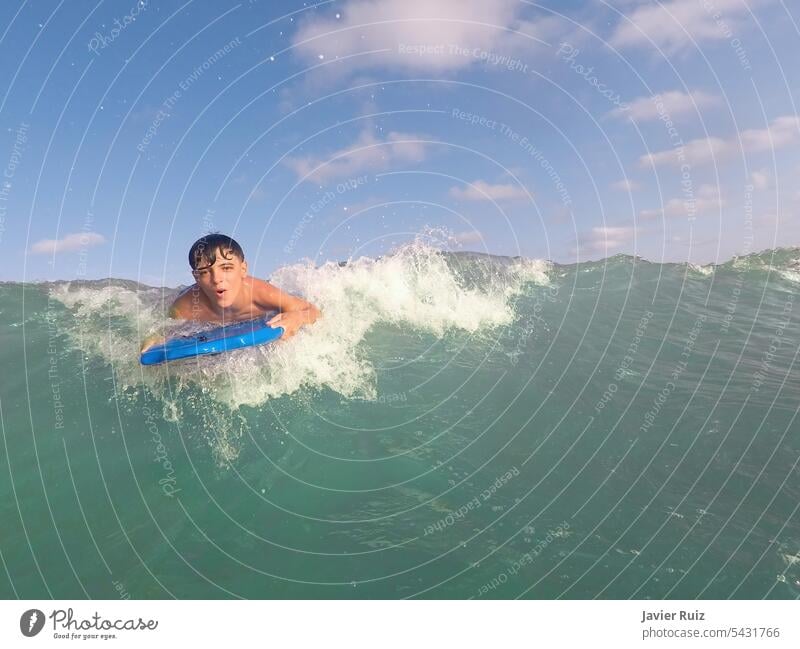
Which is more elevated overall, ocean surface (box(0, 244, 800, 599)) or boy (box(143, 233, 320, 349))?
boy (box(143, 233, 320, 349))

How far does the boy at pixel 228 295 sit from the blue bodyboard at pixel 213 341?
0.29 m

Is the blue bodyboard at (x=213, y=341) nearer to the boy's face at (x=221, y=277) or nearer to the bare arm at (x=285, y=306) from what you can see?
the bare arm at (x=285, y=306)

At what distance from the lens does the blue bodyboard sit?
25.3ft

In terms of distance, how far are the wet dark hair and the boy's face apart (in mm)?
33

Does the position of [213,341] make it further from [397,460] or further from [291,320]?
[397,460]

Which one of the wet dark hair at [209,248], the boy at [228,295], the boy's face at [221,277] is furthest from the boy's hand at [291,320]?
the wet dark hair at [209,248]

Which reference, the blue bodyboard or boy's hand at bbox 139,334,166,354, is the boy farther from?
the blue bodyboard

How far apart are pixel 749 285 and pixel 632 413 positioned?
1792cm

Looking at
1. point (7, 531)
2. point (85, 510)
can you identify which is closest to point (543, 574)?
point (85, 510)

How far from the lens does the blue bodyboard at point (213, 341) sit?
7719mm

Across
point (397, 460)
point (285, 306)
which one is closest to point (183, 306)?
point (285, 306)

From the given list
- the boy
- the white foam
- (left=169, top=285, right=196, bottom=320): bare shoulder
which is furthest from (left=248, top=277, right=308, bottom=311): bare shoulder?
(left=169, top=285, right=196, bottom=320): bare shoulder

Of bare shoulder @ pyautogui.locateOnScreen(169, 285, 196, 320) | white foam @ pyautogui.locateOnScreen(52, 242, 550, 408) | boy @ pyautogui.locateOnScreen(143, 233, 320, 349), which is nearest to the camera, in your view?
boy @ pyautogui.locateOnScreen(143, 233, 320, 349)

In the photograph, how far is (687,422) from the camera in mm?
7703
